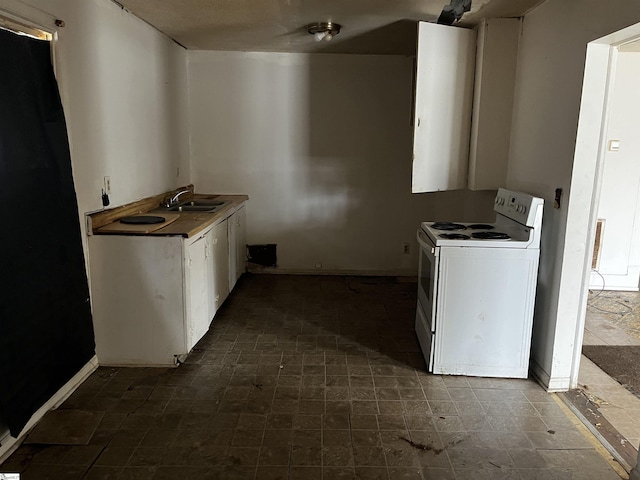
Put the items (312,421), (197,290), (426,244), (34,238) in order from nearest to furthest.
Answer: (34,238) → (312,421) → (426,244) → (197,290)

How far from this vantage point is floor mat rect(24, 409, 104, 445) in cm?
209

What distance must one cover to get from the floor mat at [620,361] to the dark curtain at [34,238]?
10.5 ft

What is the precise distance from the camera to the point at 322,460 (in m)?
2.00

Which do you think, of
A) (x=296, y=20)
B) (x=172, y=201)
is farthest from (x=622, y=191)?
(x=172, y=201)

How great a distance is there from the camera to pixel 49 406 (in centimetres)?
230

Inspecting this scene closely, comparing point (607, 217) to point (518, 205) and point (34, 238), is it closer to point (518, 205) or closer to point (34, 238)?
point (518, 205)

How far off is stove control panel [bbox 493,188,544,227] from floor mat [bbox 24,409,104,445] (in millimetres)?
2540

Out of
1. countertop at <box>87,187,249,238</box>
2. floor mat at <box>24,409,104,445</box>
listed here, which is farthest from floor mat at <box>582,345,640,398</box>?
floor mat at <box>24,409,104,445</box>

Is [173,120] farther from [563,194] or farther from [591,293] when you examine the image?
[591,293]

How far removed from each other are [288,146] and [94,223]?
242 cm

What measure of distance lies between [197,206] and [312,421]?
2242 mm

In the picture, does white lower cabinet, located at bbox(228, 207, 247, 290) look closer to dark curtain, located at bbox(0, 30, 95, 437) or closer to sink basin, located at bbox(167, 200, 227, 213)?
sink basin, located at bbox(167, 200, 227, 213)

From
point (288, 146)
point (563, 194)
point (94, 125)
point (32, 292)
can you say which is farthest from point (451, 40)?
point (32, 292)

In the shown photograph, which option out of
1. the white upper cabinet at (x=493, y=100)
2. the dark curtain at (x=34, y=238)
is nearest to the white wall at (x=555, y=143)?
the white upper cabinet at (x=493, y=100)
